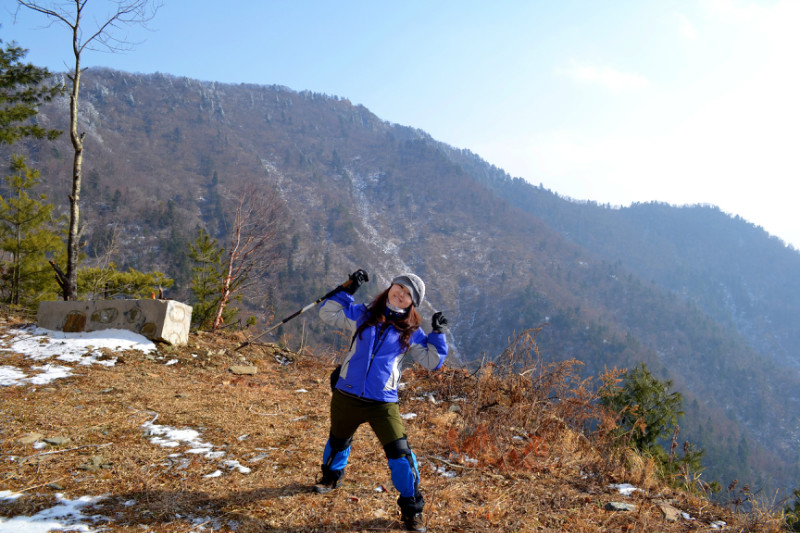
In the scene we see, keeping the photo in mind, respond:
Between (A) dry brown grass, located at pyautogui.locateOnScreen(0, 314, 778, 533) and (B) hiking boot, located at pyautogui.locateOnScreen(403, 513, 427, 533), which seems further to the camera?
(A) dry brown grass, located at pyautogui.locateOnScreen(0, 314, 778, 533)

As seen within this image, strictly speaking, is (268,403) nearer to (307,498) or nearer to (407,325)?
(307,498)

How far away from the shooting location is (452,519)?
126 inches

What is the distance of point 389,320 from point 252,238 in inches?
422

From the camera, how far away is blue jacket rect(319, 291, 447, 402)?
10.3 feet

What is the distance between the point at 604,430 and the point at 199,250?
16561mm

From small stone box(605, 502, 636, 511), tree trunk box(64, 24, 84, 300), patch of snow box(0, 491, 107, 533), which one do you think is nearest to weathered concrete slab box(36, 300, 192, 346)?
tree trunk box(64, 24, 84, 300)

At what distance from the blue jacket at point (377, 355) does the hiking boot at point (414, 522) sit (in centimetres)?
73

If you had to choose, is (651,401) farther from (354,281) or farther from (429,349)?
(354,281)

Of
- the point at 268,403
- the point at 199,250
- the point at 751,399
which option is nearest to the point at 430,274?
the point at 751,399

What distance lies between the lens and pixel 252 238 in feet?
43.1

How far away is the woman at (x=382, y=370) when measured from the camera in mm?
3025

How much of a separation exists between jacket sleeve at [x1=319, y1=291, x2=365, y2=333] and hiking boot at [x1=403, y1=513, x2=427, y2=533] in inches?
50.7

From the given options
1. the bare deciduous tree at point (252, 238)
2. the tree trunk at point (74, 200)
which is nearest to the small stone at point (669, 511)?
the tree trunk at point (74, 200)

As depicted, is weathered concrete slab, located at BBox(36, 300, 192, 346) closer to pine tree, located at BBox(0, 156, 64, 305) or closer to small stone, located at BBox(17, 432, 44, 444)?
small stone, located at BBox(17, 432, 44, 444)
